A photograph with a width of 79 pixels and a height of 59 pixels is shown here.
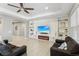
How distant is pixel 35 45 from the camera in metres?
2.96

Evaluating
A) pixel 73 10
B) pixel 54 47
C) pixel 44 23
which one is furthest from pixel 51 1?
pixel 54 47

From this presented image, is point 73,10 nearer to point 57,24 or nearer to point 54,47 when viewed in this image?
point 57,24

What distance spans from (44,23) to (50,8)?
0.40 meters

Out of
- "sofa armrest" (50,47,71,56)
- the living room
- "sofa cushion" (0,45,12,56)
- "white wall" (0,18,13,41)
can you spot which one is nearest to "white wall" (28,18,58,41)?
the living room

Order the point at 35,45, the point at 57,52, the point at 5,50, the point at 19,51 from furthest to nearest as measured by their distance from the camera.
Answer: the point at 35,45, the point at 57,52, the point at 19,51, the point at 5,50

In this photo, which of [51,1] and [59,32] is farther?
[59,32]

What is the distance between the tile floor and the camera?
105 inches

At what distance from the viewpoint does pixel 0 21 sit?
104 inches

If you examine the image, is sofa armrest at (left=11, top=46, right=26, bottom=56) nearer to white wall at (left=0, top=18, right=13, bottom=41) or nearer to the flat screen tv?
white wall at (left=0, top=18, right=13, bottom=41)

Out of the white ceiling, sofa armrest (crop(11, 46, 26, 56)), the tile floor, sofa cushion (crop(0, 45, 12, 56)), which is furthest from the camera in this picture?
the tile floor

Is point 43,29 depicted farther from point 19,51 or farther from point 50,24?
point 19,51

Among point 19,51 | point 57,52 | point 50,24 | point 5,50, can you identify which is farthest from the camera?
point 50,24

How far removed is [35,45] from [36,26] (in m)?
0.53

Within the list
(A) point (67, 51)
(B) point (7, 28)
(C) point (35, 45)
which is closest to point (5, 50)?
(B) point (7, 28)
